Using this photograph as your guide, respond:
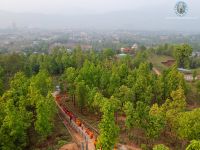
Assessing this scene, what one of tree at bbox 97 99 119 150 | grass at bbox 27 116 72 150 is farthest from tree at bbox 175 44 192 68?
tree at bbox 97 99 119 150

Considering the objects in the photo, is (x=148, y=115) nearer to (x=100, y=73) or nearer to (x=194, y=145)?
(x=194, y=145)

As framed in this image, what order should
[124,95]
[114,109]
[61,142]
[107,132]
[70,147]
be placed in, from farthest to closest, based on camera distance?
[124,95], [114,109], [61,142], [70,147], [107,132]

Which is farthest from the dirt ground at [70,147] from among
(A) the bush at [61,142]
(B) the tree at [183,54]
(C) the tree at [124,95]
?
(B) the tree at [183,54]

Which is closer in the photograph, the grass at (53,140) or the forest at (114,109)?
the forest at (114,109)

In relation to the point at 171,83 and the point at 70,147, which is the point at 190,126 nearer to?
the point at 70,147

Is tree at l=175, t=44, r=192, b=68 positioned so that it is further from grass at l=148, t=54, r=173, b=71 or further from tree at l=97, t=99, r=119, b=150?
tree at l=97, t=99, r=119, b=150

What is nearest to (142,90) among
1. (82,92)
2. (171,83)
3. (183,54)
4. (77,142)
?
(171,83)

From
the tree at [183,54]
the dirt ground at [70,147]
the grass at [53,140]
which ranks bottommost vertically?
the grass at [53,140]

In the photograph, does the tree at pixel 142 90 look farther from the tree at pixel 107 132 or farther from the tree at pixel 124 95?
the tree at pixel 107 132
